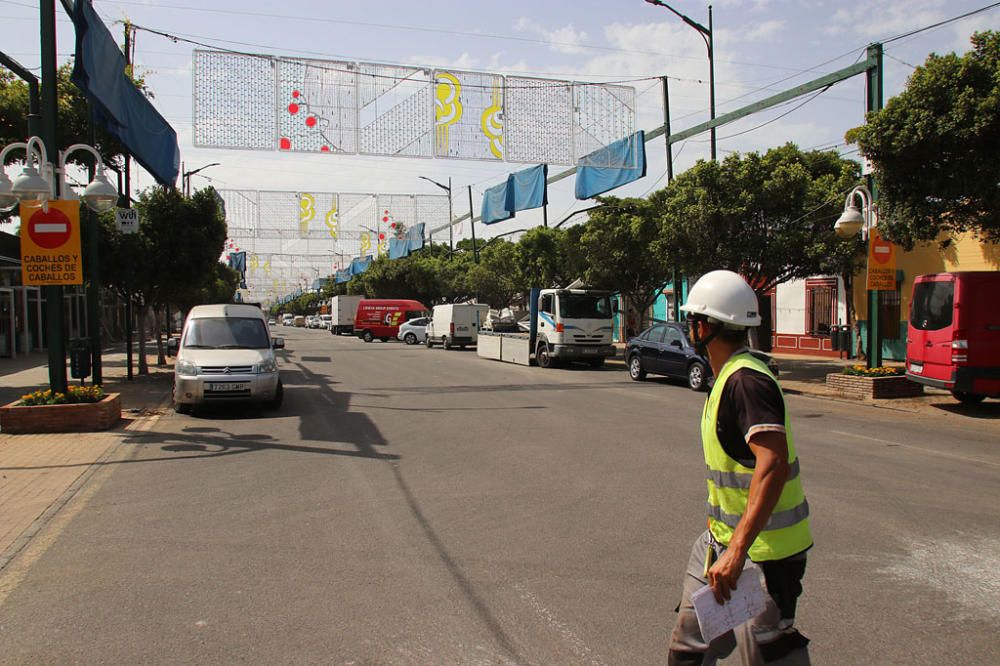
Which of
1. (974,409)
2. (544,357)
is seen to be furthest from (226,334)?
(974,409)

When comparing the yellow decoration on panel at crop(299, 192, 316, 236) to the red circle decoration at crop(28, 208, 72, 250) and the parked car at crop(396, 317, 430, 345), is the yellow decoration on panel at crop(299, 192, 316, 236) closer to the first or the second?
the parked car at crop(396, 317, 430, 345)

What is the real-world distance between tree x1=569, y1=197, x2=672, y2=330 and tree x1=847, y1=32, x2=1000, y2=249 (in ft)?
38.1

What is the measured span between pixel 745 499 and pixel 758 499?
0.16m

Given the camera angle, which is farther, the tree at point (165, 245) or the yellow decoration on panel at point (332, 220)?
the yellow decoration on panel at point (332, 220)

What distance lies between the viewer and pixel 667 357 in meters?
18.6

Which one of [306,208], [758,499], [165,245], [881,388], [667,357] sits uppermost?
[306,208]

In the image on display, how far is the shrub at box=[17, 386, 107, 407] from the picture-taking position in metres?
11.1

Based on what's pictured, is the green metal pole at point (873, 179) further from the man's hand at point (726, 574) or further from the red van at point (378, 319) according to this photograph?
the red van at point (378, 319)

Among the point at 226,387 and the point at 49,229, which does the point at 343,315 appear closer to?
the point at 226,387

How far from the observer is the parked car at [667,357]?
1747 centimetres

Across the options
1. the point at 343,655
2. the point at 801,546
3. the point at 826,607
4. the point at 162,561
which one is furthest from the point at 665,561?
the point at 162,561

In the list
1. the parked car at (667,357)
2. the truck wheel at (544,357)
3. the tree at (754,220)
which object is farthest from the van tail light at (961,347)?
the truck wheel at (544,357)

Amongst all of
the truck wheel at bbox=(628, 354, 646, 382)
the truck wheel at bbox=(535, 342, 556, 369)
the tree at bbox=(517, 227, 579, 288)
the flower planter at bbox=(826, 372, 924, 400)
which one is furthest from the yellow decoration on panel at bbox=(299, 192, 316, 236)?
the flower planter at bbox=(826, 372, 924, 400)

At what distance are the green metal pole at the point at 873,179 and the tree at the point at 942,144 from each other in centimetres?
165
